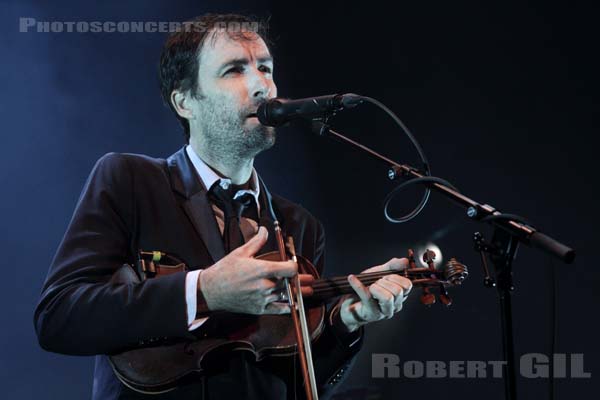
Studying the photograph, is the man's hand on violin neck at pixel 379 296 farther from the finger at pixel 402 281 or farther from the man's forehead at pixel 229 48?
the man's forehead at pixel 229 48

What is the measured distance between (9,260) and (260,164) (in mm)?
1313

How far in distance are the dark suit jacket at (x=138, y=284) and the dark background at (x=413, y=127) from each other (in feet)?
3.75

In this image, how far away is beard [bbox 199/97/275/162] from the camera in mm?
2475

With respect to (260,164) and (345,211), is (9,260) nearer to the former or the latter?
(260,164)

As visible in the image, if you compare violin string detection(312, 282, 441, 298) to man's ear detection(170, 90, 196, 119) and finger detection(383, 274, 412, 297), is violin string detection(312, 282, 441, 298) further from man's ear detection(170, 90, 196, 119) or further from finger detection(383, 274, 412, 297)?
man's ear detection(170, 90, 196, 119)

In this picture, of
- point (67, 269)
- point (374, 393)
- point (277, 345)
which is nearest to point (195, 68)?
point (67, 269)

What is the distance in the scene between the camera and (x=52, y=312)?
2043 millimetres

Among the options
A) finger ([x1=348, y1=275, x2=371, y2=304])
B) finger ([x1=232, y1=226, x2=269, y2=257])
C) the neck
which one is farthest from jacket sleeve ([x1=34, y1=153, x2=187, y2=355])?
finger ([x1=348, y1=275, x2=371, y2=304])

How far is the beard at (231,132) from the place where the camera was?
247 cm

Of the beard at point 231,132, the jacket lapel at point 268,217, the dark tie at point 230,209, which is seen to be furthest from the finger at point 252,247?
the beard at point 231,132

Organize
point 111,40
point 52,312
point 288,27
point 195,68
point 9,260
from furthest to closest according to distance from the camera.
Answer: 1. point 288,27
2. point 111,40
3. point 9,260
4. point 195,68
5. point 52,312

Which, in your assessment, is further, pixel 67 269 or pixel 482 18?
pixel 482 18

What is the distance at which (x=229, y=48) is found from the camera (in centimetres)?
258

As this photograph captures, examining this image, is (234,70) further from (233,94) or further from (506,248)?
(506,248)
